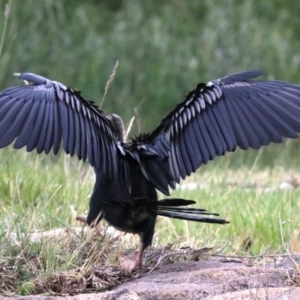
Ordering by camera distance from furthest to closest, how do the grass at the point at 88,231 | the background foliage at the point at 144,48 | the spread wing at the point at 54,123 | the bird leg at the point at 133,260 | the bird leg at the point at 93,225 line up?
the background foliage at the point at 144,48, the bird leg at the point at 93,225, the bird leg at the point at 133,260, the grass at the point at 88,231, the spread wing at the point at 54,123

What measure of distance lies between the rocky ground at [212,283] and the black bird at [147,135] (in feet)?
0.79

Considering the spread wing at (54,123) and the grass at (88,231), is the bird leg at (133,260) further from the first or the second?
the spread wing at (54,123)

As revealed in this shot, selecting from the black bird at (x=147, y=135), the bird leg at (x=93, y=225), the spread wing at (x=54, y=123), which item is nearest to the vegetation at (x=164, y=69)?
the bird leg at (x=93, y=225)

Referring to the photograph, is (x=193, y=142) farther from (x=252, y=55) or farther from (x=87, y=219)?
(x=252, y=55)

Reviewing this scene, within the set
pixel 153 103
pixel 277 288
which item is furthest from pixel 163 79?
pixel 277 288

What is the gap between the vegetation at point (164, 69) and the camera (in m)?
5.80

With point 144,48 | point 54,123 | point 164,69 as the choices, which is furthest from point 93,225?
point 144,48

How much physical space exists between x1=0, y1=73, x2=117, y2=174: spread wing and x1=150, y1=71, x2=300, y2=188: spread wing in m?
0.39

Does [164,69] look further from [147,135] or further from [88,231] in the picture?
[88,231]

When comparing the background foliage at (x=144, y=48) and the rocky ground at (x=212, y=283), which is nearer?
the rocky ground at (x=212, y=283)

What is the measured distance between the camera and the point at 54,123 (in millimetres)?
4188

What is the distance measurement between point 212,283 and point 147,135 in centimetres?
96

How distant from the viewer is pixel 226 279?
4.05m

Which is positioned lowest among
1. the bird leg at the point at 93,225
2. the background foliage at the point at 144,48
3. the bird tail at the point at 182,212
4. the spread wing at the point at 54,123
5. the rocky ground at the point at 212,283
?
the rocky ground at the point at 212,283
